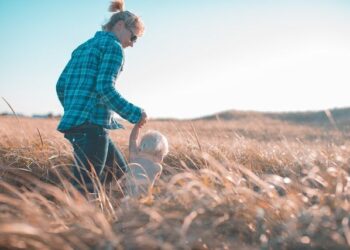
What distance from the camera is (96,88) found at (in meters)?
4.29

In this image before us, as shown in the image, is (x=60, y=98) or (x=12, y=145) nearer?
(x=60, y=98)

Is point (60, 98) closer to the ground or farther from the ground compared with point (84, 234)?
farther from the ground

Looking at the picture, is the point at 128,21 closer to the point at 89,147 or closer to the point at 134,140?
the point at 134,140

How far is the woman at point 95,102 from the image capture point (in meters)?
4.29

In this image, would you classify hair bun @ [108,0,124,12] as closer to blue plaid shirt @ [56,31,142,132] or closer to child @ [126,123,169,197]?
blue plaid shirt @ [56,31,142,132]

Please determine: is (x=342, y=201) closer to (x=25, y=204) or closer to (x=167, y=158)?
(x=25, y=204)

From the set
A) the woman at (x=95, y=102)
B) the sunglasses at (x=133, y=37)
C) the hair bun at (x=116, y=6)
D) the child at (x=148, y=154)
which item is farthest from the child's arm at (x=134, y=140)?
the hair bun at (x=116, y=6)

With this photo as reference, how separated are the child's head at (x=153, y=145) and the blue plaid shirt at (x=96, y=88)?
0.22 meters

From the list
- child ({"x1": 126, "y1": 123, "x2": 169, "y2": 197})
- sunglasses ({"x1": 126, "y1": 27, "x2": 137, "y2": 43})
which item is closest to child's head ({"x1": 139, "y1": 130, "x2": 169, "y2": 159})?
child ({"x1": 126, "y1": 123, "x2": 169, "y2": 197})

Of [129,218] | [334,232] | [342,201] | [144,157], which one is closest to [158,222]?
[129,218]

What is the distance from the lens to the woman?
4285 mm

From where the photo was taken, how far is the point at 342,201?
2.88 m

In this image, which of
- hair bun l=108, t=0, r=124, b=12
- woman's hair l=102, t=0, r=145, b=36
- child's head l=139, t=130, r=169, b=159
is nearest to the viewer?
child's head l=139, t=130, r=169, b=159

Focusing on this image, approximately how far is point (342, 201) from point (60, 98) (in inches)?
113
